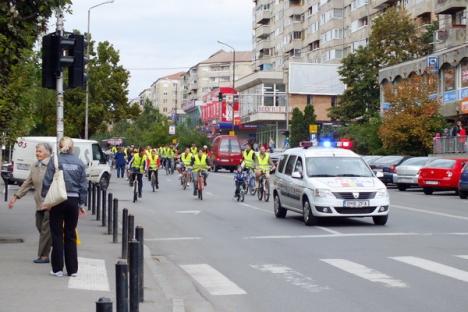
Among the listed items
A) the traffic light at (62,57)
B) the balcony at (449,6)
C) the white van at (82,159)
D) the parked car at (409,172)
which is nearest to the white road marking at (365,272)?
the traffic light at (62,57)

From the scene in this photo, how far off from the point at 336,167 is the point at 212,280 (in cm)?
887

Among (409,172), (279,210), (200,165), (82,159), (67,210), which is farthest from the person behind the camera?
(409,172)

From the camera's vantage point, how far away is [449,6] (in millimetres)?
55156

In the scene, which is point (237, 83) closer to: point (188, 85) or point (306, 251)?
point (188, 85)

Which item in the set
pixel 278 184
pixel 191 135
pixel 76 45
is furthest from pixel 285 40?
pixel 76 45

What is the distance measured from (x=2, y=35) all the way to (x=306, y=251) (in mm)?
5907

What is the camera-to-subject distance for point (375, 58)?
227 feet

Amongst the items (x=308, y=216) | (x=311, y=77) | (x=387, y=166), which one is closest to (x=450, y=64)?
(x=387, y=166)

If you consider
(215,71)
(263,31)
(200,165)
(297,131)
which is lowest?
(200,165)

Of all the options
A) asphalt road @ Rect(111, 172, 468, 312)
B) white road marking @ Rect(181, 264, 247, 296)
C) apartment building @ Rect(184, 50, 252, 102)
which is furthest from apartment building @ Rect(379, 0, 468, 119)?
apartment building @ Rect(184, 50, 252, 102)

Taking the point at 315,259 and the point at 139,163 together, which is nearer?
the point at 315,259

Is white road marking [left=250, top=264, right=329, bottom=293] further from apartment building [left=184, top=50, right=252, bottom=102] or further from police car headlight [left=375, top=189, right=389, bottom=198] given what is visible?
apartment building [left=184, top=50, right=252, bottom=102]

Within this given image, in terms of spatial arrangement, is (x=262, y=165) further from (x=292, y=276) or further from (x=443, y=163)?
(x=292, y=276)

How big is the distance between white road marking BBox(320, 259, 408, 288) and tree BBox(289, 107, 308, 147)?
61.6 m
